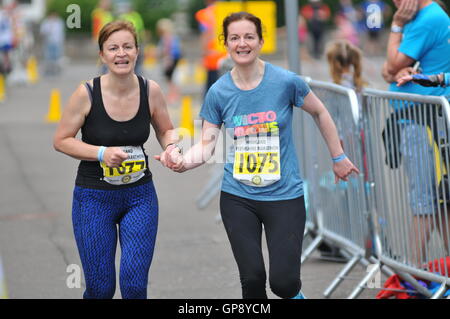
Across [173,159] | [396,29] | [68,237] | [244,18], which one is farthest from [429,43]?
[68,237]

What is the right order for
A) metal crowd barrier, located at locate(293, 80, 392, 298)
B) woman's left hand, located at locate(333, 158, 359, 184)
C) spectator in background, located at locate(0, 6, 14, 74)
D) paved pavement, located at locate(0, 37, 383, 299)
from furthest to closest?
spectator in background, located at locate(0, 6, 14, 74), paved pavement, located at locate(0, 37, 383, 299), metal crowd barrier, located at locate(293, 80, 392, 298), woman's left hand, located at locate(333, 158, 359, 184)

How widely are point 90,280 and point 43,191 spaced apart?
6071mm

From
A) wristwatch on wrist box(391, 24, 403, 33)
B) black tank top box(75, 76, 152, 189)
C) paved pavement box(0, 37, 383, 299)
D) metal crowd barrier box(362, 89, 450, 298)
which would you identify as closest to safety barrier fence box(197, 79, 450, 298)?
metal crowd barrier box(362, 89, 450, 298)

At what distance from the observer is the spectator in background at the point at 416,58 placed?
225 inches

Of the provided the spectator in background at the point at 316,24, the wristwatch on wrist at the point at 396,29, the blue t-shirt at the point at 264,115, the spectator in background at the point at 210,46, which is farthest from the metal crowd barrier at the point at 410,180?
the spectator in background at the point at 316,24

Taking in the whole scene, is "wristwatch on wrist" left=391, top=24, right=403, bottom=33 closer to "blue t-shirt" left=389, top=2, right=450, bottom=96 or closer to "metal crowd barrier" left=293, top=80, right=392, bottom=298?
"blue t-shirt" left=389, top=2, right=450, bottom=96

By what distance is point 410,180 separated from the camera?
5.75m

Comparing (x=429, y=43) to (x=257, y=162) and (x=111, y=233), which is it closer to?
(x=257, y=162)

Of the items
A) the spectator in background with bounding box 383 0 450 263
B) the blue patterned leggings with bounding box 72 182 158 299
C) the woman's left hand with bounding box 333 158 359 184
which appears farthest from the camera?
the spectator in background with bounding box 383 0 450 263

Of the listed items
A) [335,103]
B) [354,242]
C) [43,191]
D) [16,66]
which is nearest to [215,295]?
[354,242]

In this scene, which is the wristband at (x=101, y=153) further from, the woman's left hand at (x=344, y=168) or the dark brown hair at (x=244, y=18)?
the woman's left hand at (x=344, y=168)

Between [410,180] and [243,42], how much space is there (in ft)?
4.88

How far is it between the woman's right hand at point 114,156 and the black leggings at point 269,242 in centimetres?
60

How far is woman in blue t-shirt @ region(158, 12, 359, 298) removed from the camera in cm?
490
